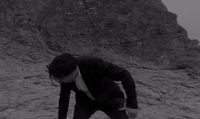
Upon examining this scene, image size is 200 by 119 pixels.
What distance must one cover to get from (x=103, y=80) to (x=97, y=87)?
94 millimetres

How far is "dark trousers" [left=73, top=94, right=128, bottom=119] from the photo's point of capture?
14.6 feet

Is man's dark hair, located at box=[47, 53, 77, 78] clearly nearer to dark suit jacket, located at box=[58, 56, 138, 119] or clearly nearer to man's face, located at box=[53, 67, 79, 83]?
man's face, located at box=[53, 67, 79, 83]

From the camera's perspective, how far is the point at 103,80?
4.48 m

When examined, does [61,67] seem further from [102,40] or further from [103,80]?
[102,40]

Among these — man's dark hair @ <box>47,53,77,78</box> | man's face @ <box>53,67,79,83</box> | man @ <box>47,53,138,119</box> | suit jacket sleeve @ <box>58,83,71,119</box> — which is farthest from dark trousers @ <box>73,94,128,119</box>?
man's dark hair @ <box>47,53,77,78</box>

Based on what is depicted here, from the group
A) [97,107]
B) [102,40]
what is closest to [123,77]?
[97,107]

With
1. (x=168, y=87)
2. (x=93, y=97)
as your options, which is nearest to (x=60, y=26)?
(x=168, y=87)

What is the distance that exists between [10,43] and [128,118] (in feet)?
25.3

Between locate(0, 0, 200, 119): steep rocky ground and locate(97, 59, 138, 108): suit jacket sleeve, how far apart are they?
4.84m

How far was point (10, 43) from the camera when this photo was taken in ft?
38.0

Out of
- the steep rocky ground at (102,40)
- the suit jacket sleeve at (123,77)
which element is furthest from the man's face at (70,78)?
the steep rocky ground at (102,40)

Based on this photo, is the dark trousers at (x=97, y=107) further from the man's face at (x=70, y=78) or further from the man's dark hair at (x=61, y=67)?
the man's dark hair at (x=61, y=67)

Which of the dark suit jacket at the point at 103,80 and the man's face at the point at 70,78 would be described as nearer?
the man's face at the point at 70,78

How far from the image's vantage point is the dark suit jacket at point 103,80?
14.1 feet
